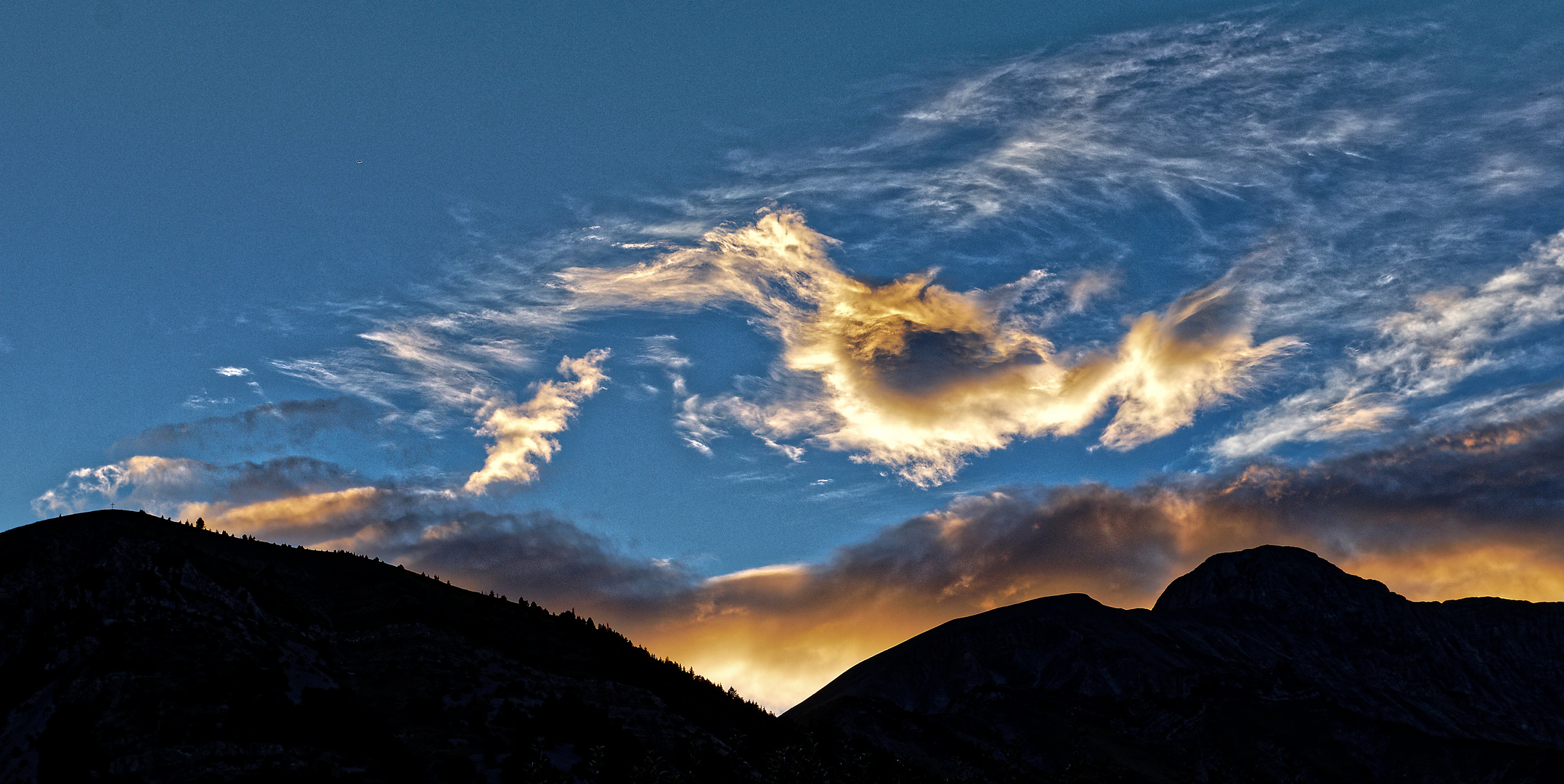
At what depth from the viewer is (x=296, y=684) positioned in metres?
110

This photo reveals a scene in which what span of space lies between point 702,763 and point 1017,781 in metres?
80.7

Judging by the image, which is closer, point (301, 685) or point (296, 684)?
point (296, 684)

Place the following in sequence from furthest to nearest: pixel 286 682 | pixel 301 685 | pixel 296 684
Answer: pixel 301 685, pixel 296 684, pixel 286 682

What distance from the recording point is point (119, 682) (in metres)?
98.9

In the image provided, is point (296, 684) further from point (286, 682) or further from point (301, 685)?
point (286, 682)

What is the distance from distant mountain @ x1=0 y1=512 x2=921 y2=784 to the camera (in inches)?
3748

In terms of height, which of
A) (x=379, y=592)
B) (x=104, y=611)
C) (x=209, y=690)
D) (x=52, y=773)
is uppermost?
(x=379, y=592)

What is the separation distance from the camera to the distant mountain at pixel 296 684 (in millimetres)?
95188

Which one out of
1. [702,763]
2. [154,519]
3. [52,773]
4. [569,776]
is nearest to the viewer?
[52,773]

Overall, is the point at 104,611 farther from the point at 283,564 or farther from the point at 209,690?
the point at 283,564

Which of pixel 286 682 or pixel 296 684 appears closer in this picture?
pixel 286 682

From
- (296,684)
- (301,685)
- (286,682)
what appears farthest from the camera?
(301,685)

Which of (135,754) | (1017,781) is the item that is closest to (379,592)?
(135,754)

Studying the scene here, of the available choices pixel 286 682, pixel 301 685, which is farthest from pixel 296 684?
pixel 286 682
